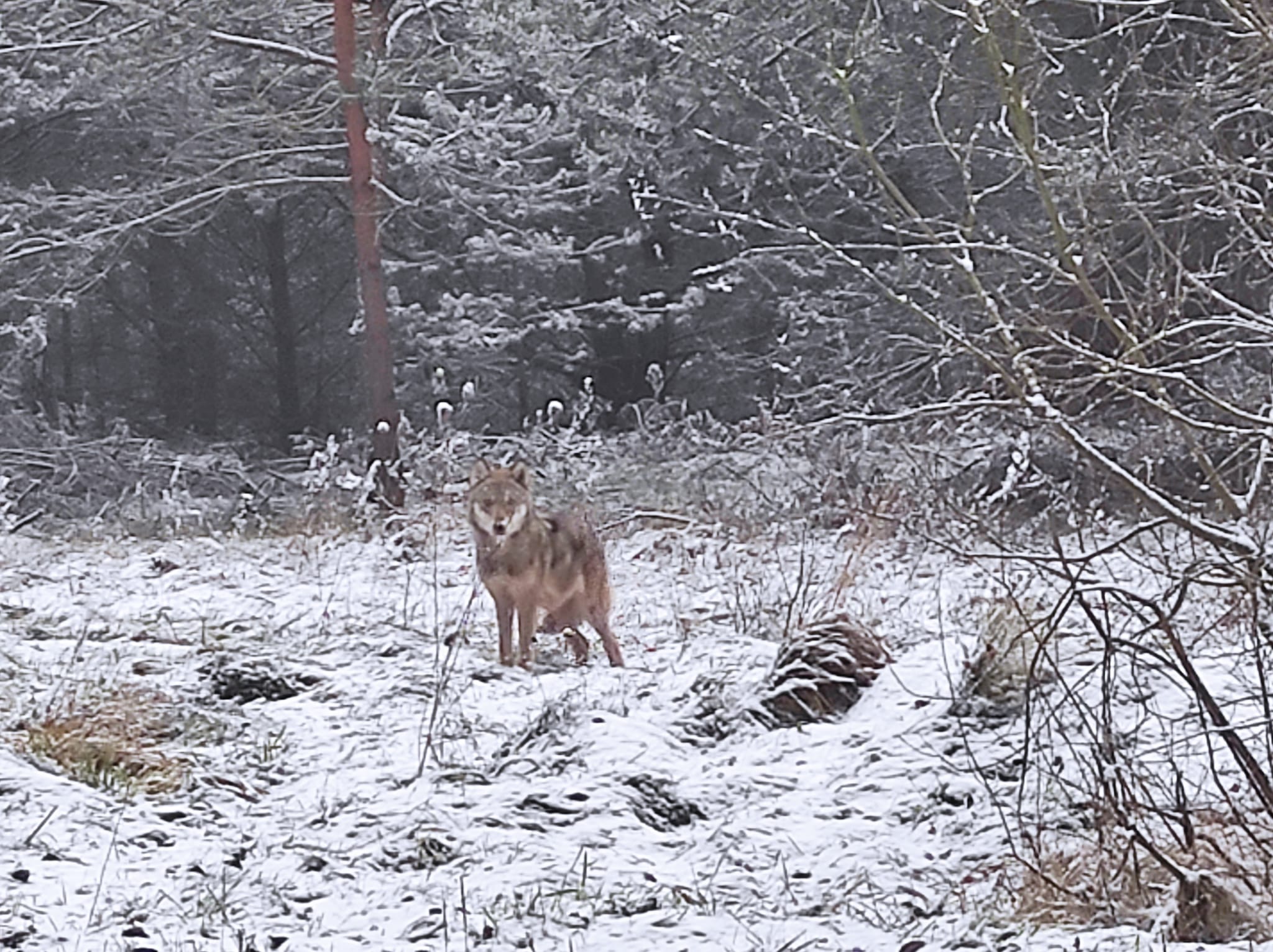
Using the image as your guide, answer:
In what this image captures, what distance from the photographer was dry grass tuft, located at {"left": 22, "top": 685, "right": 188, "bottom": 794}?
5.54m

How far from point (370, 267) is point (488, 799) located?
37.8 ft

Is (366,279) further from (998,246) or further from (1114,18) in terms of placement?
(998,246)

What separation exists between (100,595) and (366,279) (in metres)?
7.03

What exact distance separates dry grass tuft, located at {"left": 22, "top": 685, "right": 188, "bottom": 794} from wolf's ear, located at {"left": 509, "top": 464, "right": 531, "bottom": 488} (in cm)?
275

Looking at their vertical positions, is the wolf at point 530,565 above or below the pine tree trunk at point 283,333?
above

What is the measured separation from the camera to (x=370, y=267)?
1630cm

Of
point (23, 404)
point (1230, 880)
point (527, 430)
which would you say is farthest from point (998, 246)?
point (23, 404)

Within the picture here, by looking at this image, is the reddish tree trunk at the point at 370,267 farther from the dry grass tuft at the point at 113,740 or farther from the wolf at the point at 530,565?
the dry grass tuft at the point at 113,740

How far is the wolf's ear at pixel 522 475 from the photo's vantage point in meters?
8.82

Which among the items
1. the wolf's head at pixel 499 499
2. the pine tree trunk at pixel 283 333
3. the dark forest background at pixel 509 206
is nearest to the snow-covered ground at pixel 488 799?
the wolf's head at pixel 499 499

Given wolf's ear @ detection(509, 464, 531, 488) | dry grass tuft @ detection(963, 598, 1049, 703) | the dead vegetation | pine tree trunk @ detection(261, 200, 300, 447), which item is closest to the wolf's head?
wolf's ear @ detection(509, 464, 531, 488)

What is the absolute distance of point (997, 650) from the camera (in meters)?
6.16

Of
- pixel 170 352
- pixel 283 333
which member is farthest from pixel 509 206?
pixel 170 352

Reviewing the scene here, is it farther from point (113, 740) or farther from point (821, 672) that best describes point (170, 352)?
point (821, 672)
